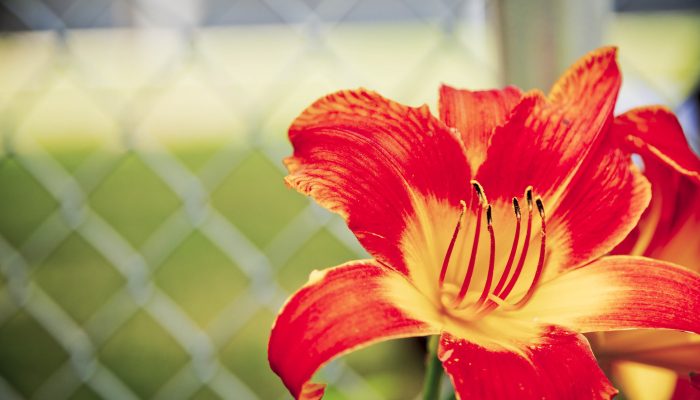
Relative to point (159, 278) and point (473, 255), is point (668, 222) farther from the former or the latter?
point (159, 278)

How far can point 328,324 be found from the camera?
0.18m

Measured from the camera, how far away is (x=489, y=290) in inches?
8.8

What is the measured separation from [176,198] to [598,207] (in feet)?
5.73

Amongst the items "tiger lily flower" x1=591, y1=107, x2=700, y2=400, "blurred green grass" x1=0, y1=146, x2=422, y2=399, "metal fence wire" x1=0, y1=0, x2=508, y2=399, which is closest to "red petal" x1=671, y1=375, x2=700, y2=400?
"tiger lily flower" x1=591, y1=107, x2=700, y2=400

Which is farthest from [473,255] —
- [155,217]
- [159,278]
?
[155,217]

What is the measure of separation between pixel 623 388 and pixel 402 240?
11 centimetres

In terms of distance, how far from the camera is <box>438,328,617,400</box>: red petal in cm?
17

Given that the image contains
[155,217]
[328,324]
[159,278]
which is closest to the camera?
[328,324]

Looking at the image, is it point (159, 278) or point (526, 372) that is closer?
point (526, 372)

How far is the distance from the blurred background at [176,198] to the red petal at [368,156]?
0.15 meters

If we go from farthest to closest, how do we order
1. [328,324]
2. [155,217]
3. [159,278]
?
1. [155,217]
2. [159,278]
3. [328,324]

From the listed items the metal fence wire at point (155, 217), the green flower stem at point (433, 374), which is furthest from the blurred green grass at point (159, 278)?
the green flower stem at point (433, 374)

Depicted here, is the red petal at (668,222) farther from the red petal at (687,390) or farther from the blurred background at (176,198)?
the blurred background at (176,198)

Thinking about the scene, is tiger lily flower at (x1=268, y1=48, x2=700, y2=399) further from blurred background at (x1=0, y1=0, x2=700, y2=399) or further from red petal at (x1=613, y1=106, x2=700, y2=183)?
blurred background at (x1=0, y1=0, x2=700, y2=399)
